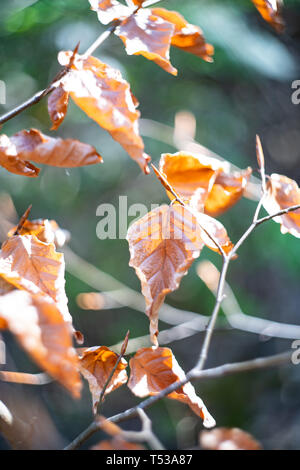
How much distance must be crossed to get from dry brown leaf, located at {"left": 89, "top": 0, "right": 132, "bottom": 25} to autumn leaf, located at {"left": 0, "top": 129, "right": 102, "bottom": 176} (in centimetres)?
14

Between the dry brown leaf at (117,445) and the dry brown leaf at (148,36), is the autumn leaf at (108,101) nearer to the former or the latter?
the dry brown leaf at (148,36)

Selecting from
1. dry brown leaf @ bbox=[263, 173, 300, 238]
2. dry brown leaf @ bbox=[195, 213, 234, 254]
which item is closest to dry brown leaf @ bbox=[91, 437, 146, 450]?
dry brown leaf @ bbox=[195, 213, 234, 254]

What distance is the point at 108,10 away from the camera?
0.42 m

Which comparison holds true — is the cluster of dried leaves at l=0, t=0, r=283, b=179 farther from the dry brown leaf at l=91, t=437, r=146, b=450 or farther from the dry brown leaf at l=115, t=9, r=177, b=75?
the dry brown leaf at l=91, t=437, r=146, b=450

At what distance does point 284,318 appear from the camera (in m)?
1.80

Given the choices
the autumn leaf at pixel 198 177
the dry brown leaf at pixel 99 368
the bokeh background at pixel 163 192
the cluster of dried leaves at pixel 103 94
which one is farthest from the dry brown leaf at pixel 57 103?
the bokeh background at pixel 163 192

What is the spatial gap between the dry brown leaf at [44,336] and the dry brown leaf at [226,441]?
0.46ft

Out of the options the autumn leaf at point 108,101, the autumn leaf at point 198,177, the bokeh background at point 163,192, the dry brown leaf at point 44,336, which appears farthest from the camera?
the bokeh background at point 163,192

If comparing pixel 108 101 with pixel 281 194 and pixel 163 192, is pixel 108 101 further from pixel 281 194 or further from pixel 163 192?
pixel 163 192

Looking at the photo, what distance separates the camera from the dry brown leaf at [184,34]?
1.50 feet

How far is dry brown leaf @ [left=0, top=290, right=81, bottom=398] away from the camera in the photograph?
245mm

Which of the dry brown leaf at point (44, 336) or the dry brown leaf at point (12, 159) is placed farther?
the dry brown leaf at point (12, 159)

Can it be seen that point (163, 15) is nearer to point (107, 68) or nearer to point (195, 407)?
point (107, 68)
